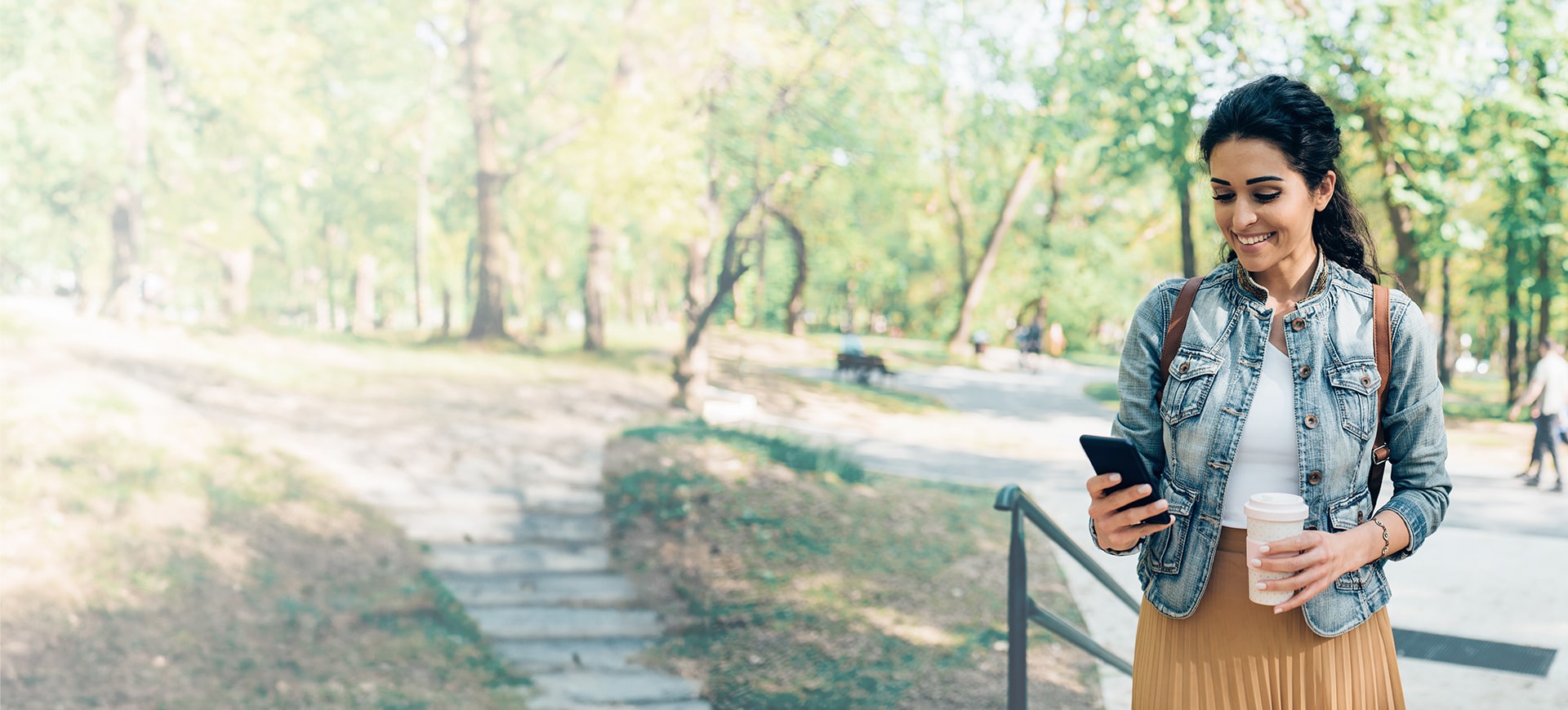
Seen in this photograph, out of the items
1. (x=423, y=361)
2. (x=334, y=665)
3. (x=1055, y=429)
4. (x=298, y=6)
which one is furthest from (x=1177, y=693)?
(x=1055, y=429)

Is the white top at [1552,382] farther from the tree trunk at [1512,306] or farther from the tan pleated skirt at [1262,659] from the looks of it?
the tan pleated skirt at [1262,659]

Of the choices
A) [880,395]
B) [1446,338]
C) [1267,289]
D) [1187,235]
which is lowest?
[880,395]

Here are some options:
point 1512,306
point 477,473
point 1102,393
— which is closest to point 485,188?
point 477,473

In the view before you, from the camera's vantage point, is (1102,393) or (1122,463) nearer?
(1122,463)

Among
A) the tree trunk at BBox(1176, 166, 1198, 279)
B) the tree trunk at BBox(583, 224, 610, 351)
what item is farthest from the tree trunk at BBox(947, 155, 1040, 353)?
the tree trunk at BBox(583, 224, 610, 351)

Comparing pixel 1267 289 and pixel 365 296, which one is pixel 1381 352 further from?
pixel 365 296

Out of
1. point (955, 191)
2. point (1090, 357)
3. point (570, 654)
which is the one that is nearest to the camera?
point (570, 654)

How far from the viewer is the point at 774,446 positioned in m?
6.79

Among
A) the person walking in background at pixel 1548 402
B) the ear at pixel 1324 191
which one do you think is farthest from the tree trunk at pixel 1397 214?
the ear at pixel 1324 191

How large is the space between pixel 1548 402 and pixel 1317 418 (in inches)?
323

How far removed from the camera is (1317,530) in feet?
4.22

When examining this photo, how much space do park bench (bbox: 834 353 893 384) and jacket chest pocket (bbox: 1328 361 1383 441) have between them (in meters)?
6.16

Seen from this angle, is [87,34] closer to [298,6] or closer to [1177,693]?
[298,6]

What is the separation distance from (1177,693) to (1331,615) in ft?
0.76
